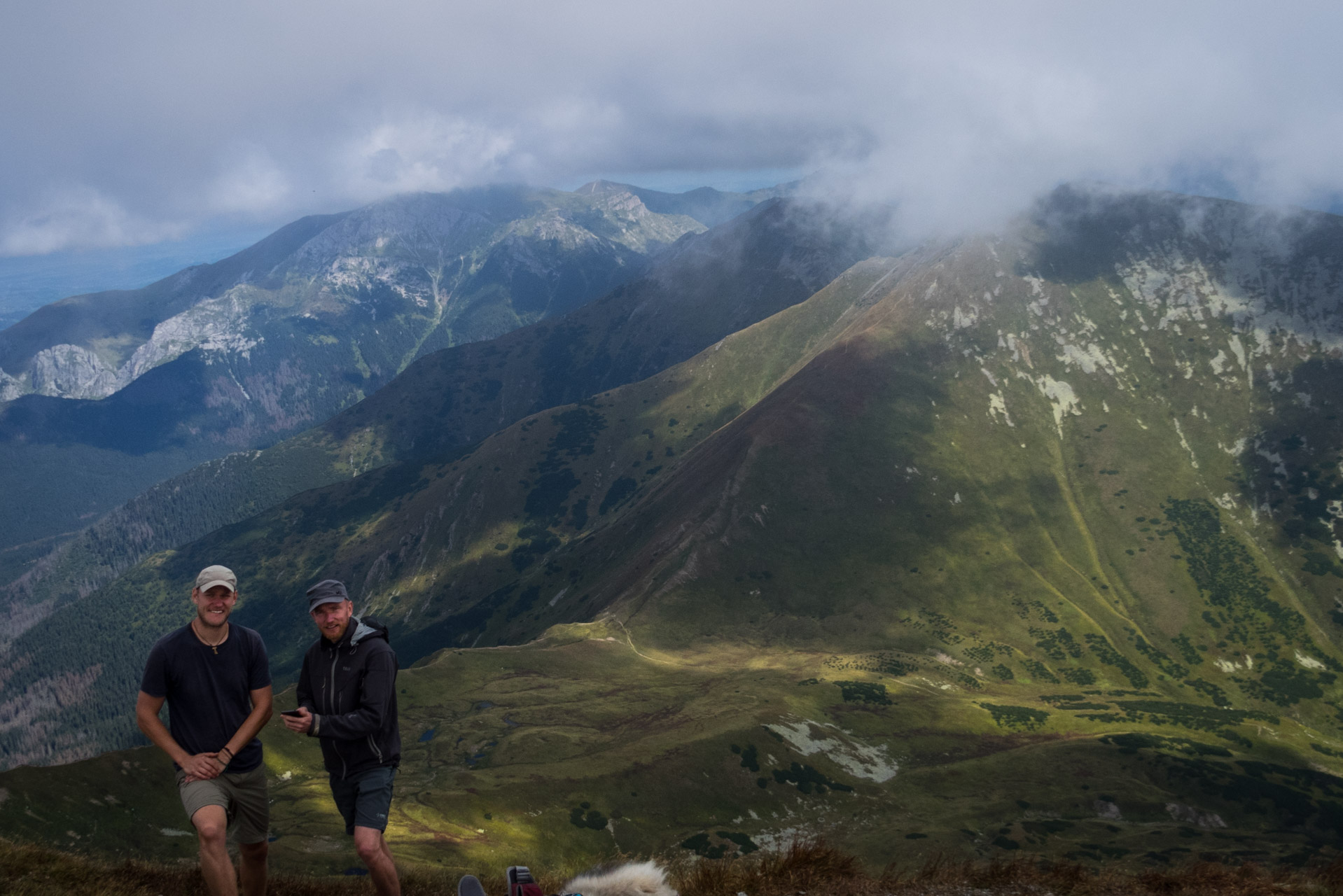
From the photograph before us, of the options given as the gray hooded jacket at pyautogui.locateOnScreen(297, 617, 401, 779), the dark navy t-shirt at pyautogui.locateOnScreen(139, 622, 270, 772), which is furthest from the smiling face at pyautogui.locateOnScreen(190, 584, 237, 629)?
the gray hooded jacket at pyautogui.locateOnScreen(297, 617, 401, 779)

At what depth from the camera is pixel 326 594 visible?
1598cm

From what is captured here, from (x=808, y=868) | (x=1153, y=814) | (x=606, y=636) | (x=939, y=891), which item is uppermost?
(x=808, y=868)

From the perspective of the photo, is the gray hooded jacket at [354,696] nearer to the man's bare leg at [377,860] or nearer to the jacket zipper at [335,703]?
the jacket zipper at [335,703]

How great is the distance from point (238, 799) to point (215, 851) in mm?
1389

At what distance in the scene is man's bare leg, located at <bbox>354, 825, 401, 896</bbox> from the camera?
49.9 feet

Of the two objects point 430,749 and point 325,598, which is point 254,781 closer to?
point 325,598

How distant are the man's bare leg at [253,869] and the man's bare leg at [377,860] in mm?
2444

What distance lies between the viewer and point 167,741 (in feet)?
48.9

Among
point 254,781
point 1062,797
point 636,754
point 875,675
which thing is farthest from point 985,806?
point 254,781

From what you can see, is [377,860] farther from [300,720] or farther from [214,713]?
[214,713]

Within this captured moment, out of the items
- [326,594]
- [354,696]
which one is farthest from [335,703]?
[326,594]

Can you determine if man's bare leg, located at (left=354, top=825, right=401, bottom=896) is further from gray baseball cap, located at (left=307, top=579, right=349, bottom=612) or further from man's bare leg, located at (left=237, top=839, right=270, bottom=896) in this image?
gray baseball cap, located at (left=307, top=579, right=349, bottom=612)

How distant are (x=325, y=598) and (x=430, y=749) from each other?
124254 mm

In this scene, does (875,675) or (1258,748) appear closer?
(1258,748)
